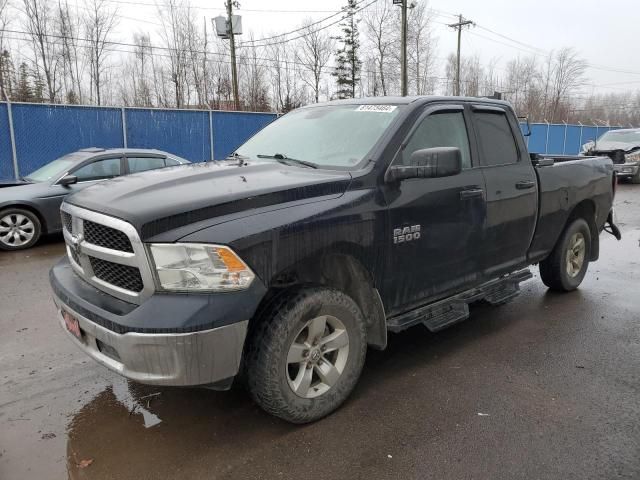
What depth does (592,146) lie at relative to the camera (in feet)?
63.3

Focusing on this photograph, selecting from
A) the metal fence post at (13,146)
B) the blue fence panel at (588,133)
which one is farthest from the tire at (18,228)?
the blue fence panel at (588,133)

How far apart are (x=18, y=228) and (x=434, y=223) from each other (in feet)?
23.0

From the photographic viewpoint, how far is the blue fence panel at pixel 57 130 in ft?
43.4

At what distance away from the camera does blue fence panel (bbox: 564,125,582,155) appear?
31.2 metres

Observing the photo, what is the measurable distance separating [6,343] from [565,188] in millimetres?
5380

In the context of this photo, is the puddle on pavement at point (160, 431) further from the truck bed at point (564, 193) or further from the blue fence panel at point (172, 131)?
the blue fence panel at point (172, 131)

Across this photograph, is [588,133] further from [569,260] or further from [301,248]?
[301,248]

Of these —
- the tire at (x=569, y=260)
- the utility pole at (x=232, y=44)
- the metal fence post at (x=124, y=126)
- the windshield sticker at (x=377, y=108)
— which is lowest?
the tire at (x=569, y=260)

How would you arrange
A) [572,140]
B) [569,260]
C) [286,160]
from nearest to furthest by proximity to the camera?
[286,160] < [569,260] < [572,140]

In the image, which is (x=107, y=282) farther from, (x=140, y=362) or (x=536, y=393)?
(x=536, y=393)

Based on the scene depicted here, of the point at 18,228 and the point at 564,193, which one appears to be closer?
the point at 564,193

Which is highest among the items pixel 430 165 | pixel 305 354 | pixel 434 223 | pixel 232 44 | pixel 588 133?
pixel 232 44

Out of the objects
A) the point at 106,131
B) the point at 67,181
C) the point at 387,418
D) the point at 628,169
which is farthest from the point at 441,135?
the point at 628,169

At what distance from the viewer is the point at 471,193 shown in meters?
3.89
